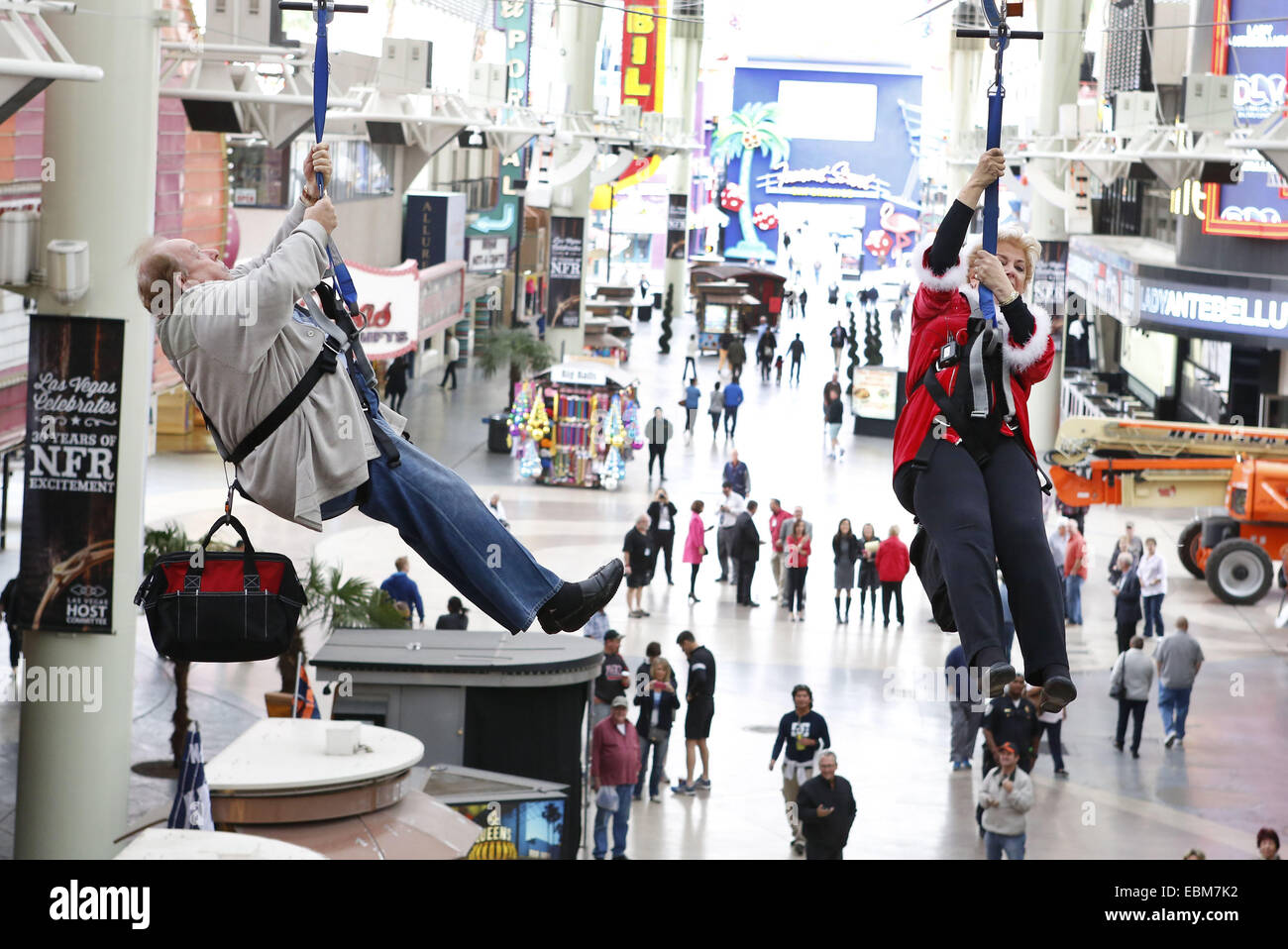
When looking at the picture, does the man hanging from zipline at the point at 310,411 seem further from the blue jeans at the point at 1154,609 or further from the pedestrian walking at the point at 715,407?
the pedestrian walking at the point at 715,407

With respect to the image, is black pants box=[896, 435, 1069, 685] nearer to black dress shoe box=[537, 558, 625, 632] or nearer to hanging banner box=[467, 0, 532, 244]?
black dress shoe box=[537, 558, 625, 632]

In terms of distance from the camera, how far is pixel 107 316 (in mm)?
11328

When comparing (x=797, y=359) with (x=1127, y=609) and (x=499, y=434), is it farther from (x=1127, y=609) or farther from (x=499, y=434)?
(x=1127, y=609)

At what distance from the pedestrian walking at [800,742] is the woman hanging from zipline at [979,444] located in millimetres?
8305

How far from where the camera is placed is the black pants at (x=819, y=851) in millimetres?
12938

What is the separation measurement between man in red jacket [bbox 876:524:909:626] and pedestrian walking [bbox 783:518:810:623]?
0.93 m

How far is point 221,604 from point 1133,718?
13159mm

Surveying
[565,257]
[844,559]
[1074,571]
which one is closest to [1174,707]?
[1074,571]

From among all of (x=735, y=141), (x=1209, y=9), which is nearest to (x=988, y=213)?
(x=1209, y=9)

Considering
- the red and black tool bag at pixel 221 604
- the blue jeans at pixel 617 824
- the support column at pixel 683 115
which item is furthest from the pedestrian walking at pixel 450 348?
the red and black tool bag at pixel 221 604

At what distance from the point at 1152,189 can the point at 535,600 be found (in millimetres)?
35811

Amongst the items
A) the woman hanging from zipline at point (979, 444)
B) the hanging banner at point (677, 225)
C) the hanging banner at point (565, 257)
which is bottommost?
the woman hanging from zipline at point (979, 444)

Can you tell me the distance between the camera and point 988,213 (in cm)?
570
